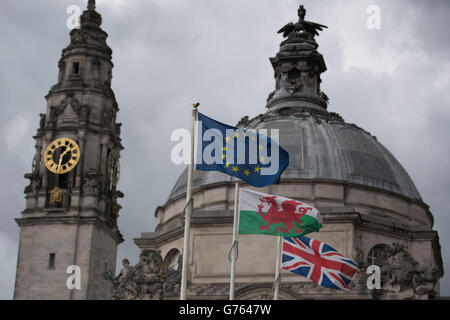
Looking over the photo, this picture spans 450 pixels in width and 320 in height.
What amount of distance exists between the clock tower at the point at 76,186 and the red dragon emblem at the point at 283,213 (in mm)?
30048

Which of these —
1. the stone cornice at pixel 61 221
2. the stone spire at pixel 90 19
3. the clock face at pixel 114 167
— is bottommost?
the stone cornice at pixel 61 221

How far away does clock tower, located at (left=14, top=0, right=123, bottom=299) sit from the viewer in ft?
253

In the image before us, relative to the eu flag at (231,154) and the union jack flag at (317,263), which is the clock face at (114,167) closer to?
the union jack flag at (317,263)

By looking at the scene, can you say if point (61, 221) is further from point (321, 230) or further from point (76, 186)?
point (321, 230)

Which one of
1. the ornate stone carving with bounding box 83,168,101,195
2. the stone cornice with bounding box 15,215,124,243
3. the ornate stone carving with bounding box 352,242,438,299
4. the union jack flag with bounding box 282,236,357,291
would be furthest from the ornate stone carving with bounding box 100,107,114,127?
the union jack flag with bounding box 282,236,357,291

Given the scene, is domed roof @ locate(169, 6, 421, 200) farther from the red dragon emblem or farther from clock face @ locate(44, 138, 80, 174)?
the red dragon emblem

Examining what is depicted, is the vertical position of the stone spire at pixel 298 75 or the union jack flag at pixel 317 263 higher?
the stone spire at pixel 298 75

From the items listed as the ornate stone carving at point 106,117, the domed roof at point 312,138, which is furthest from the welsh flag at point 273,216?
the ornate stone carving at point 106,117

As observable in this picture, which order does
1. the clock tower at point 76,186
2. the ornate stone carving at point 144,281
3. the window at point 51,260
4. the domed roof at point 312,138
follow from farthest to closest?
the window at point 51,260 → the clock tower at point 76,186 → the domed roof at point 312,138 → the ornate stone carving at point 144,281

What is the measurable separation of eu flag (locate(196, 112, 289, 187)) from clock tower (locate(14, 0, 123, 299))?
1259 inches

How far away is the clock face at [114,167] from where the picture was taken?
83062mm

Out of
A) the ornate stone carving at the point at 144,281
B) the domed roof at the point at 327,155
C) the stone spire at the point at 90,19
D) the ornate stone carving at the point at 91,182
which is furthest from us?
the stone spire at the point at 90,19

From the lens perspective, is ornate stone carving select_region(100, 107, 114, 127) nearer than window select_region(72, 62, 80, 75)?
Yes
